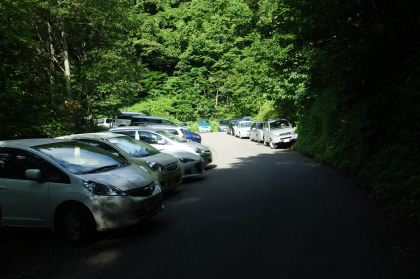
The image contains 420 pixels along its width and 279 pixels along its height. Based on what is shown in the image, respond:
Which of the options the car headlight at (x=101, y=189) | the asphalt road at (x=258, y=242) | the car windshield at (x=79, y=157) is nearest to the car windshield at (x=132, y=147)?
the asphalt road at (x=258, y=242)

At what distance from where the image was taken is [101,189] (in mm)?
5305

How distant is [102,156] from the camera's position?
21.3 ft

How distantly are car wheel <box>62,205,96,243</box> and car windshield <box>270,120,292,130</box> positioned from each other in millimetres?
17275

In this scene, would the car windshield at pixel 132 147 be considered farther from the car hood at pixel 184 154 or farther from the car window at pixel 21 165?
the car window at pixel 21 165

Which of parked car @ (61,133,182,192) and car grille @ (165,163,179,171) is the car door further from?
car grille @ (165,163,179,171)

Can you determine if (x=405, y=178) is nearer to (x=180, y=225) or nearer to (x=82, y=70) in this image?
(x=180, y=225)

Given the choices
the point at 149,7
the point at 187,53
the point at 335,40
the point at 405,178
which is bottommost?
the point at 405,178

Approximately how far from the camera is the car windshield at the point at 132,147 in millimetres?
8419

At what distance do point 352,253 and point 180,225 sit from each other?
2.94 m

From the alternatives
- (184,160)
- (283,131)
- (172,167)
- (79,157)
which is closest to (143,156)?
(172,167)

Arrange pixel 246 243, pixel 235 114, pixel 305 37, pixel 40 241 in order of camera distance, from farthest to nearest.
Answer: pixel 235 114
pixel 305 37
pixel 40 241
pixel 246 243

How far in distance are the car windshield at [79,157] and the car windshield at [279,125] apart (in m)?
15.9

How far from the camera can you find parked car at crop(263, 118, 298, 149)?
20.2 metres

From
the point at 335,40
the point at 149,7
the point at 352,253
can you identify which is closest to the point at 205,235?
the point at 352,253
